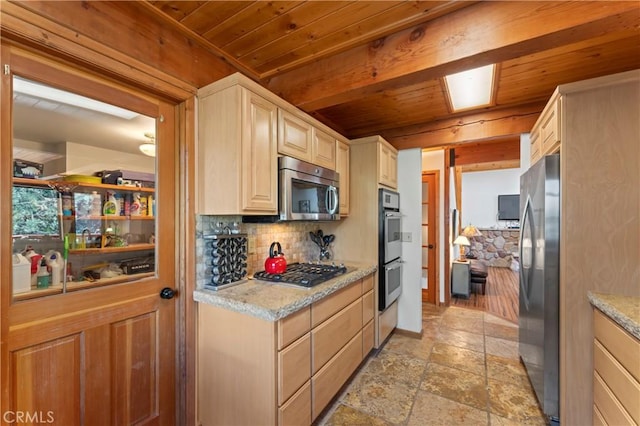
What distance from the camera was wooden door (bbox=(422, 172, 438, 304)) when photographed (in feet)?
14.0

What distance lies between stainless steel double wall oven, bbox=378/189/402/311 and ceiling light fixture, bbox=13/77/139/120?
2.17m

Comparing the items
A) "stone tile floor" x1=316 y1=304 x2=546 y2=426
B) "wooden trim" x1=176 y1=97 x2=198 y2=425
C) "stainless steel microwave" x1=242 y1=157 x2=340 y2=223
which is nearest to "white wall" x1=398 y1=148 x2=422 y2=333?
"stone tile floor" x1=316 y1=304 x2=546 y2=426

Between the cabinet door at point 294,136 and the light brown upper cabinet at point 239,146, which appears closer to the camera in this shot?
the light brown upper cabinet at point 239,146

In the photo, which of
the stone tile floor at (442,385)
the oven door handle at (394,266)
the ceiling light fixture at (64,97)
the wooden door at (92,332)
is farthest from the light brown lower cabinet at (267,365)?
the ceiling light fixture at (64,97)

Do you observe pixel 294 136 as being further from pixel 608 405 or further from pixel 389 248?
pixel 608 405

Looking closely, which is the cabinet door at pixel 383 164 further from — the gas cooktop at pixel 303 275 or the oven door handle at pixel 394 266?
the gas cooktop at pixel 303 275

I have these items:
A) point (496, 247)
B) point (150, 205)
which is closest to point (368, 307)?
point (150, 205)

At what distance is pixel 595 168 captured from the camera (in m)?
1.63

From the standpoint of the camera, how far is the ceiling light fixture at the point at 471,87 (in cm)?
210

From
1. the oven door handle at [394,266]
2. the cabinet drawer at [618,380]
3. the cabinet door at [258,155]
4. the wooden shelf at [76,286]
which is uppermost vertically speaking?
the cabinet door at [258,155]

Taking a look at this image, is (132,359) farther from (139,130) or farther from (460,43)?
(460,43)

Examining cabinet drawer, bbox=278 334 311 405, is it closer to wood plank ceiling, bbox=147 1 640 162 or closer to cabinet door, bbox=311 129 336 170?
cabinet door, bbox=311 129 336 170

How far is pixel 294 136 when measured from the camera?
2033 mm

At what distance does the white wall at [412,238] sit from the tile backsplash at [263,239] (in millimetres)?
1134
